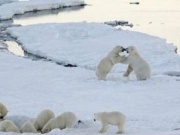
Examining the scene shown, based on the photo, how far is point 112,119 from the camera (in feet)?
18.1

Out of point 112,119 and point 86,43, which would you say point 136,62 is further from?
point 86,43

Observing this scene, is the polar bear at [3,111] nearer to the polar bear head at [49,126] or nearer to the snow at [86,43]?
the polar bear head at [49,126]

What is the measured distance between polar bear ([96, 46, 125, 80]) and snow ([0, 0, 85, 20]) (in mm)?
17018

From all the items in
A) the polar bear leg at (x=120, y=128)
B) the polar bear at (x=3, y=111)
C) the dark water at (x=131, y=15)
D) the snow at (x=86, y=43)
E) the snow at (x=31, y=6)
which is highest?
the snow at (x=31, y=6)

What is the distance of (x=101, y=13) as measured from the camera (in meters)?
27.1

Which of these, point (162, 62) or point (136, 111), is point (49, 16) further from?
point (136, 111)

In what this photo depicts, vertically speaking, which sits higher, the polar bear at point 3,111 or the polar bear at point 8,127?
the polar bear at point 3,111

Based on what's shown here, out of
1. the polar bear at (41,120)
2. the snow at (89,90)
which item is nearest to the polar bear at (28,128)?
the polar bear at (41,120)

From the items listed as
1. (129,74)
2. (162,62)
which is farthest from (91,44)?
(129,74)

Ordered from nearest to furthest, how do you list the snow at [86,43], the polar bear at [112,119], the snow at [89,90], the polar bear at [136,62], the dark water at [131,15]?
the polar bear at [112,119] < the snow at [89,90] < the polar bear at [136,62] < the snow at [86,43] < the dark water at [131,15]

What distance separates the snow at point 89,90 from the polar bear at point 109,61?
0.20 metres

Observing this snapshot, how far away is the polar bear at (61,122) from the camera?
5.77m

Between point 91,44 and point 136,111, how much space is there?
951 cm

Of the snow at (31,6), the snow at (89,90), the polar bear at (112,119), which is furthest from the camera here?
the snow at (31,6)
